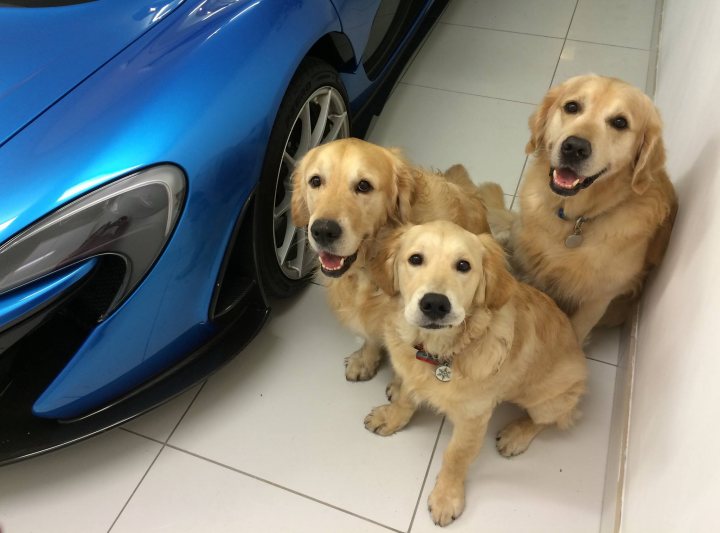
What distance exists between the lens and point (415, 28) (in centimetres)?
281

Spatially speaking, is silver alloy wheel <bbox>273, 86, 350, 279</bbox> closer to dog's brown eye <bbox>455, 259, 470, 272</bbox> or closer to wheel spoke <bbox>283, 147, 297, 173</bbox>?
wheel spoke <bbox>283, 147, 297, 173</bbox>

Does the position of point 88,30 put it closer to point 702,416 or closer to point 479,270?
point 479,270

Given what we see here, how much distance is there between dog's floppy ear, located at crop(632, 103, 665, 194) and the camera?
1.47m

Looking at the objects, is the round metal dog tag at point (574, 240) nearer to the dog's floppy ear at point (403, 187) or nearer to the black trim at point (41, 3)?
the dog's floppy ear at point (403, 187)

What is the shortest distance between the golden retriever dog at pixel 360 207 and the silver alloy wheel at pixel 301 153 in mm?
239

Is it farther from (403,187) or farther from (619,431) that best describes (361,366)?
(619,431)

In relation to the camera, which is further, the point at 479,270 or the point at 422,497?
the point at 422,497

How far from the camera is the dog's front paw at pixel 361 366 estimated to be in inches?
74.6

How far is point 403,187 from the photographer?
5.18 feet

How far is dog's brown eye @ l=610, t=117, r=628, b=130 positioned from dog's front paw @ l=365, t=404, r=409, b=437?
1061 millimetres

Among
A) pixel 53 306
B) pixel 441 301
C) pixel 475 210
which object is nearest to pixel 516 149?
pixel 475 210

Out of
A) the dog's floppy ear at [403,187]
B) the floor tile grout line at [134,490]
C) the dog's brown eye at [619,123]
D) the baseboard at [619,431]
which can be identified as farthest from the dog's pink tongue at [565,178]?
the floor tile grout line at [134,490]

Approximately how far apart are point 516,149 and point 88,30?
1.89 metres

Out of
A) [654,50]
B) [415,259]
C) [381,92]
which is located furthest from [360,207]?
[654,50]
